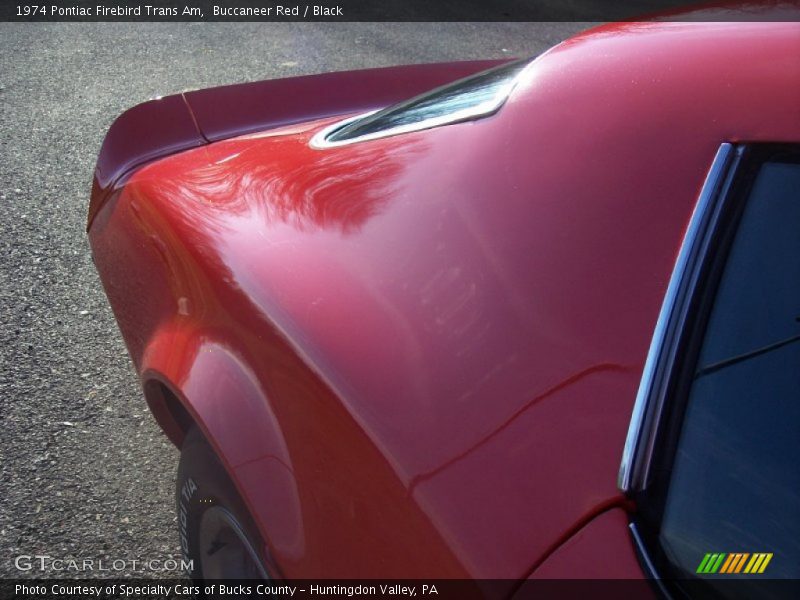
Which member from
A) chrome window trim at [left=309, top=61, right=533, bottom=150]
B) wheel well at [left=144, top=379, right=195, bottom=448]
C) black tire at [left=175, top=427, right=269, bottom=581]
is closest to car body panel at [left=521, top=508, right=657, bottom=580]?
black tire at [left=175, top=427, right=269, bottom=581]

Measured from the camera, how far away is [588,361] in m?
1.26

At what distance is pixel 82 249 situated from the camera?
3826 mm

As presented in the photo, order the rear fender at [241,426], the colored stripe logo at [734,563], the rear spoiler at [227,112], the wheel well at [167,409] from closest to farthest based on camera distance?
the colored stripe logo at [734,563] → the rear fender at [241,426] → the wheel well at [167,409] → the rear spoiler at [227,112]

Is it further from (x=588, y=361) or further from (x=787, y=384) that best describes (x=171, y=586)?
(x=787, y=384)

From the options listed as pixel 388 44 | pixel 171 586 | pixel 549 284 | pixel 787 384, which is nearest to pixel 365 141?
pixel 549 284

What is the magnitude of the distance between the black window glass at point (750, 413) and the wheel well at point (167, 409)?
1.25m

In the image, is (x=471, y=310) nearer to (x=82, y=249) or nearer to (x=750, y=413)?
(x=750, y=413)

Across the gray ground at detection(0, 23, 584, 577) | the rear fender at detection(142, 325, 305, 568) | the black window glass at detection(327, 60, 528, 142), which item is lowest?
the gray ground at detection(0, 23, 584, 577)

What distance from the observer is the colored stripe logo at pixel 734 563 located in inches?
43.2

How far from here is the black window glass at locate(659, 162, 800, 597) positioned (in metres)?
1.12

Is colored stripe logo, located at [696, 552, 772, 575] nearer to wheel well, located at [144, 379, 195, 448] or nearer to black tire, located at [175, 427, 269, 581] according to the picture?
black tire, located at [175, 427, 269, 581]

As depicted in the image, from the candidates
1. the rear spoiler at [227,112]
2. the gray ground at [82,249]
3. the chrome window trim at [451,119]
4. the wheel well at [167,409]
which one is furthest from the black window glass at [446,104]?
the gray ground at [82,249]

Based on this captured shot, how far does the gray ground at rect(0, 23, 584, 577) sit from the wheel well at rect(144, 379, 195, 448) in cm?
46

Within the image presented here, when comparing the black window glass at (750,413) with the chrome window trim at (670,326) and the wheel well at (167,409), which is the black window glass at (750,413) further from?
the wheel well at (167,409)
